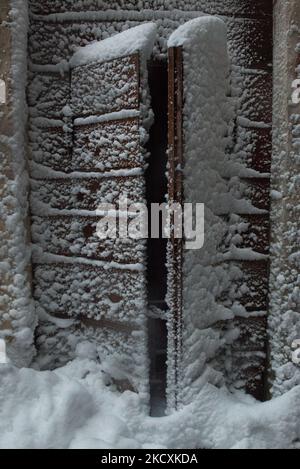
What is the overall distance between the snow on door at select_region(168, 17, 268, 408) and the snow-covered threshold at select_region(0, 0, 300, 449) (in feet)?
0.19

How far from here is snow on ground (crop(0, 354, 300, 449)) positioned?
1772 mm

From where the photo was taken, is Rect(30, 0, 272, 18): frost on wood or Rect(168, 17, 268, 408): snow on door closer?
Rect(168, 17, 268, 408): snow on door

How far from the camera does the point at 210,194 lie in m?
2.01

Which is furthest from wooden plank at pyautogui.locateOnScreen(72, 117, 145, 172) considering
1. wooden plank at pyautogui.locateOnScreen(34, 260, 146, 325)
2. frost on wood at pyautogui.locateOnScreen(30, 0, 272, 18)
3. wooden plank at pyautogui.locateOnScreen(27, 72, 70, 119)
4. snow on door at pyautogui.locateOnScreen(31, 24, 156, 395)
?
frost on wood at pyautogui.locateOnScreen(30, 0, 272, 18)

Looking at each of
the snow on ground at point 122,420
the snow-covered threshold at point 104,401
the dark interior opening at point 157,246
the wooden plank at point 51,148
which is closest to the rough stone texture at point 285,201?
the snow-covered threshold at point 104,401

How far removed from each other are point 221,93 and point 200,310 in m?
1.05

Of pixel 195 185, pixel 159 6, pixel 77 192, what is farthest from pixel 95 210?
pixel 159 6

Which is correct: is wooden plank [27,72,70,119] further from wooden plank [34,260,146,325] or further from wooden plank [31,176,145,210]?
wooden plank [34,260,146,325]

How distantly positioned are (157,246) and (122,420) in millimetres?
954

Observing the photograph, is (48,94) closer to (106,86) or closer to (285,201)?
(106,86)

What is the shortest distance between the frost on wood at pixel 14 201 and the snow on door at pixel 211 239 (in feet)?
2.41

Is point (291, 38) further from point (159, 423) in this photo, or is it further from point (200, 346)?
point (159, 423)

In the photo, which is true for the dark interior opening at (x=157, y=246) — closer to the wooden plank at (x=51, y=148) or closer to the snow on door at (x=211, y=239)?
the snow on door at (x=211, y=239)

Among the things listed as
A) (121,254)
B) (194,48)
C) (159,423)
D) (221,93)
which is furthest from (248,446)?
(194,48)
